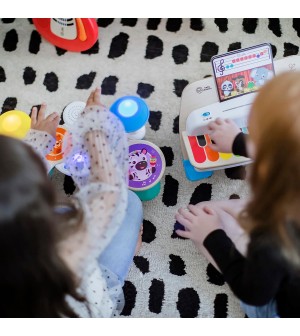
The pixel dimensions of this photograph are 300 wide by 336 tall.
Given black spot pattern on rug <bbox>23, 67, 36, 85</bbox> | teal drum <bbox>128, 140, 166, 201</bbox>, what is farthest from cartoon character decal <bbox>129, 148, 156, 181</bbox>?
black spot pattern on rug <bbox>23, 67, 36, 85</bbox>

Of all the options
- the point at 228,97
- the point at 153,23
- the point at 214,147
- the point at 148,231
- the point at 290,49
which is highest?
the point at 153,23

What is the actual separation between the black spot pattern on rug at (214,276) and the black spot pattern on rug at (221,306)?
3 centimetres

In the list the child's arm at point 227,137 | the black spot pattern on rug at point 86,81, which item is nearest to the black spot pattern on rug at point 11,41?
the black spot pattern on rug at point 86,81

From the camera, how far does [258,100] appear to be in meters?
0.59

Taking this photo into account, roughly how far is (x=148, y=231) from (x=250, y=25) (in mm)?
693

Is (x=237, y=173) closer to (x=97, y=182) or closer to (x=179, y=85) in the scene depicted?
(x=179, y=85)

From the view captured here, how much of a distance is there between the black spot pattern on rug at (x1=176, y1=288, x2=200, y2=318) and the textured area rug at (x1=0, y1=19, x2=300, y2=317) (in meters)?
0.09

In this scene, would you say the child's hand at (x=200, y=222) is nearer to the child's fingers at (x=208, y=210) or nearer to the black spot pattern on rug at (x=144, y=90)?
the child's fingers at (x=208, y=210)

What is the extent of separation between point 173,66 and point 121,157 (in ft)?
1.66

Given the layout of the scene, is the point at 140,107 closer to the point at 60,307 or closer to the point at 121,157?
the point at 121,157

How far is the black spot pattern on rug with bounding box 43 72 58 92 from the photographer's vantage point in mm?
1276

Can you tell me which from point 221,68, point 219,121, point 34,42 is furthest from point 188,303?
point 34,42

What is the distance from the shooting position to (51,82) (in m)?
1.28
